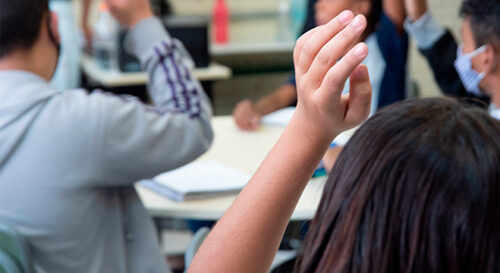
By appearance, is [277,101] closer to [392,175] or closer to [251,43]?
[392,175]

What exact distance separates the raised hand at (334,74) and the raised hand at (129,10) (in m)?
0.90

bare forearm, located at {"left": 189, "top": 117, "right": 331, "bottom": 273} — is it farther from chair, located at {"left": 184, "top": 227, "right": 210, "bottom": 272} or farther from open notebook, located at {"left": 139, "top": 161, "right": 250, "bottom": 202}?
open notebook, located at {"left": 139, "top": 161, "right": 250, "bottom": 202}

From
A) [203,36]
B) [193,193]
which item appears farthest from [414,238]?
[203,36]

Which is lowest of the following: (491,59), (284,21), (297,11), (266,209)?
(284,21)

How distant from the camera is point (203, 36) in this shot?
153 inches

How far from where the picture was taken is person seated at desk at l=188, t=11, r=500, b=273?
62 centimetres

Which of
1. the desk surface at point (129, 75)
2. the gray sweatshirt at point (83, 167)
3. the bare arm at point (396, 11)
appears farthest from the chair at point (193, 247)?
the desk surface at point (129, 75)

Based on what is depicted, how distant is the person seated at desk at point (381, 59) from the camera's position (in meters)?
2.26

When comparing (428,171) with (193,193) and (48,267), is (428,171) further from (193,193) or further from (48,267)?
(193,193)

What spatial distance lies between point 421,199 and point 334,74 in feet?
0.48

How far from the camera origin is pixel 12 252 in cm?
118

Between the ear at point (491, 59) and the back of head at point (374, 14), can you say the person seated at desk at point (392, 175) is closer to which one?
the ear at point (491, 59)

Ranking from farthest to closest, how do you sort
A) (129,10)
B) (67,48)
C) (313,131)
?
(67,48)
(129,10)
(313,131)

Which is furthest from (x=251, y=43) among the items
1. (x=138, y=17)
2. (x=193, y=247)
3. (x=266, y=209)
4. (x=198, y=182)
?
(x=266, y=209)
